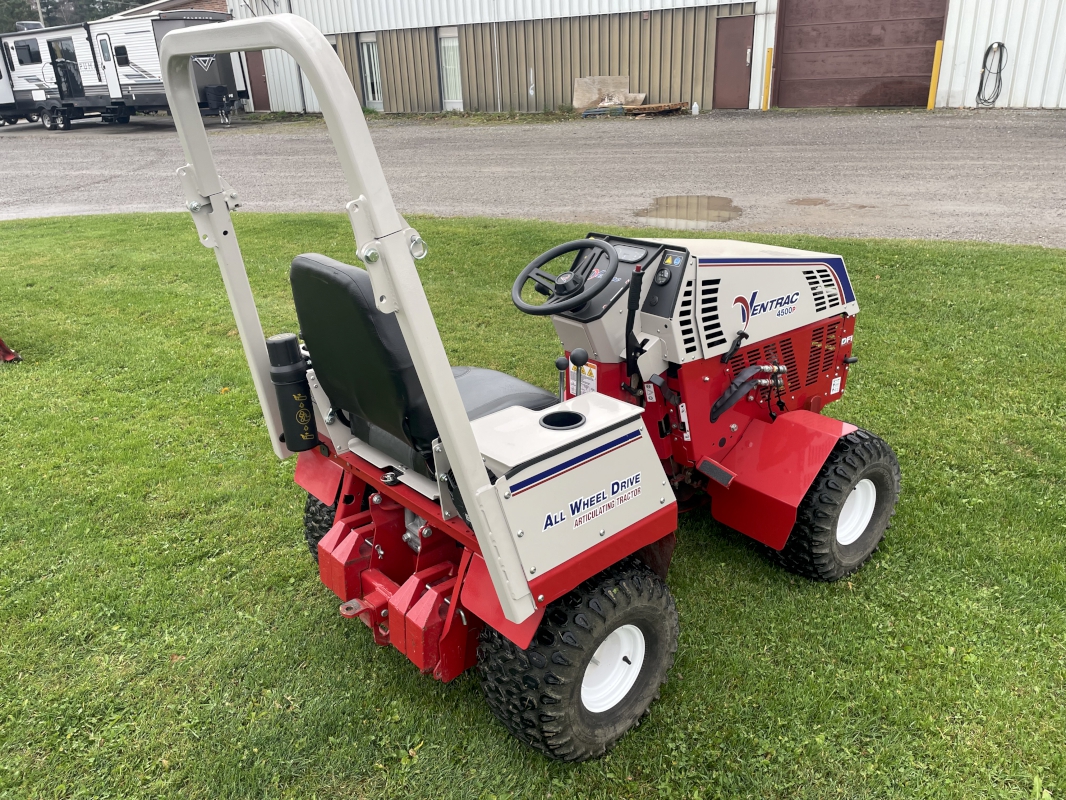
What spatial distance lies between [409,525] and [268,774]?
0.90 meters

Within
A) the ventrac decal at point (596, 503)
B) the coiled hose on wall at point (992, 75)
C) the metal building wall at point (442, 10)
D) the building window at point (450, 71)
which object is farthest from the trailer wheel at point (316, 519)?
the building window at point (450, 71)

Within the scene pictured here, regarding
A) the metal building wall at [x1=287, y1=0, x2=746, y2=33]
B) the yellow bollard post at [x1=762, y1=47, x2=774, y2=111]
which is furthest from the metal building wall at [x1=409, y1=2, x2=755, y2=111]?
the yellow bollard post at [x1=762, y1=47, x2=774, y2=111]

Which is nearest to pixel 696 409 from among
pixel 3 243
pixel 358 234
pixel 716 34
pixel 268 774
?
pixel 358 234

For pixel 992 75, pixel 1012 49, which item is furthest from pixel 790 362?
pixel 1012 49

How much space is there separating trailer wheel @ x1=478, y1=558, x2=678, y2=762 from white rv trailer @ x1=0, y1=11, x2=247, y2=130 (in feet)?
69.6

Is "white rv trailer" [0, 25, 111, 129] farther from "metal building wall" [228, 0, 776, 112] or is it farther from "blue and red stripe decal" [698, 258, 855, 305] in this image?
"blue and red stripe decal" [698, 258, 855, 305]

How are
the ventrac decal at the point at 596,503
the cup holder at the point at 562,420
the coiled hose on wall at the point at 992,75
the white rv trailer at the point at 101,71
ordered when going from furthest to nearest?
the white rv trailer at the point at 101,71
the coiled hose on wall at the point at 992,75
the cup holder at the point at 562,420
the ventrac decal at the point at 596,503

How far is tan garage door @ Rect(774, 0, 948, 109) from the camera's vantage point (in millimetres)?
16062

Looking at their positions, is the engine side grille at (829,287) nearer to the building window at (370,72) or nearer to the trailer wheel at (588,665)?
the trailer wheel at (588,665)

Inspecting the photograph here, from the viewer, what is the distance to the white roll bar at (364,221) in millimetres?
1540

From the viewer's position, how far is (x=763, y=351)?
3.10 metres

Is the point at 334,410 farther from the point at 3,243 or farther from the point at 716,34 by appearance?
the point at 716,34

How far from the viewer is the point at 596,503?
2.23 m

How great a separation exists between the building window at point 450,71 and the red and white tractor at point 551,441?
802 inches
